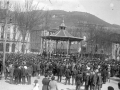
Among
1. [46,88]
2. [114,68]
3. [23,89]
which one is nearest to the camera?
[46,88]

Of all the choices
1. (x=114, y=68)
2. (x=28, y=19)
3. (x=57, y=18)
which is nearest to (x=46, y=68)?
(x=114, y=68)

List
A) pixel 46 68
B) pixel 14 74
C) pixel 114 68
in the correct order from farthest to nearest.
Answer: pixel 114 68, pixel 46 68, pixel 14 74

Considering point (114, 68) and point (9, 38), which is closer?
point (114, 68)

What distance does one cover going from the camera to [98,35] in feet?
199

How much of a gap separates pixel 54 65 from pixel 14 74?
4.73 metres

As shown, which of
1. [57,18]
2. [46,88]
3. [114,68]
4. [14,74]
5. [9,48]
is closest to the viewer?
[46,88]

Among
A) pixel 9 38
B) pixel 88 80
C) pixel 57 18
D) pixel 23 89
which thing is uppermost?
pixel 57 18

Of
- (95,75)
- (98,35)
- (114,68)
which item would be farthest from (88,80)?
(98,35)

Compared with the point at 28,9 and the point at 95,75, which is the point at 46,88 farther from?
the point at 28,9

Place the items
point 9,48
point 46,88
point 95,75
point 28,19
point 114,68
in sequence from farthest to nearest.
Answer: point 9,48, point 28,19, point 114,68, point 95,75, point 46,88

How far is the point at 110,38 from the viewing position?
215 feet

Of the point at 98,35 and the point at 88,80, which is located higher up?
the point at 98,35

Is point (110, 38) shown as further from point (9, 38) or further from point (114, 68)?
point (114, 68)

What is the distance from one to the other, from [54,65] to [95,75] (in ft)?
21.4
